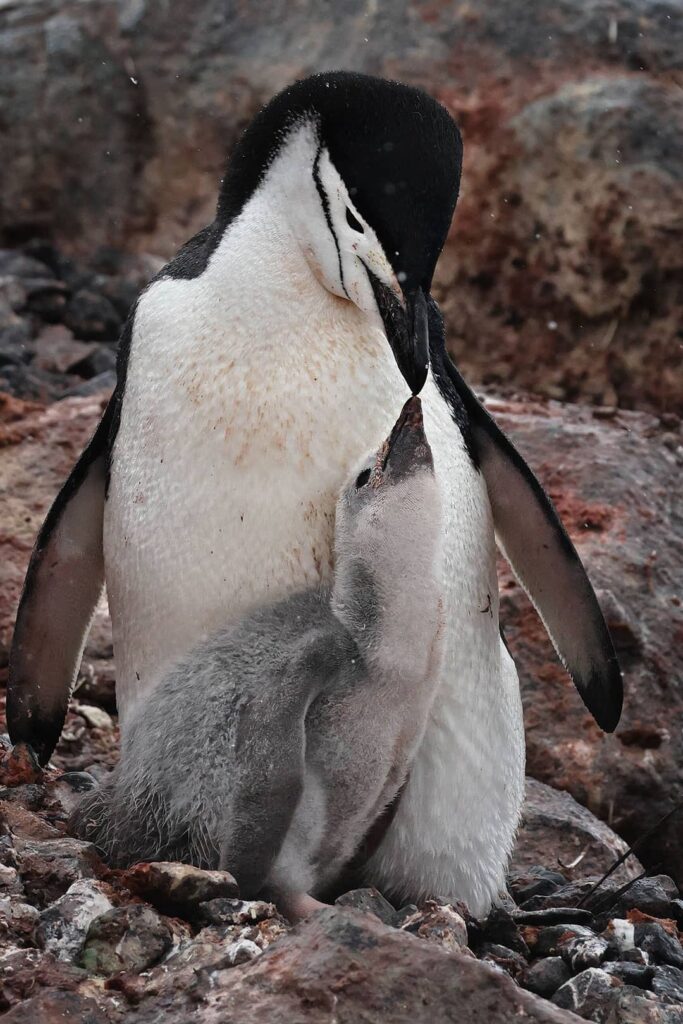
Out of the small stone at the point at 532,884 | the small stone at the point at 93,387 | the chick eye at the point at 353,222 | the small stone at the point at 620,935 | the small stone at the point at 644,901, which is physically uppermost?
the chick eye at the point at 353,222

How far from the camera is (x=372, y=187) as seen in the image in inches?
111

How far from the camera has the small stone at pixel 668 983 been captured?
2.42 m

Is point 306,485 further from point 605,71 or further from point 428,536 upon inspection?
point 605,71

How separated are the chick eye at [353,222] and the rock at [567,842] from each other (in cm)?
175

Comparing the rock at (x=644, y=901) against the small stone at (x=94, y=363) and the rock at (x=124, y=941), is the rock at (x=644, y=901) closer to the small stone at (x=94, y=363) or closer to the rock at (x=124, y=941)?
the rock at (x=124, y=941)

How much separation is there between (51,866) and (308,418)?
0.95 meters

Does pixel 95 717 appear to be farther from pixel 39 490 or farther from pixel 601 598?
pixel 601 598

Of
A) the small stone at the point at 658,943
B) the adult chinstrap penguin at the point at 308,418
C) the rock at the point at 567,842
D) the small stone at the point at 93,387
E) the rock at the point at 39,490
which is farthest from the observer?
the small stone at the point at 93,387

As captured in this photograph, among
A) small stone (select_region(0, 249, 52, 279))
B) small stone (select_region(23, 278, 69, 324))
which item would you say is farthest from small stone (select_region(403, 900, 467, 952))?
small stone (select_region(0, 249, 52, 279))

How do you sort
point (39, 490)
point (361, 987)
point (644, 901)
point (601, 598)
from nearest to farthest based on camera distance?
point (361, 987) < point (644, 901) < point (601, 598) < point (39, 490)

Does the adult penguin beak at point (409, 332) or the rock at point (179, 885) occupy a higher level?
the adult penguin beak at point (409, 332)

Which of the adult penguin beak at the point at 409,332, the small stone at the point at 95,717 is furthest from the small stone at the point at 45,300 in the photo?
the adult penguin beak at the point at 409,332

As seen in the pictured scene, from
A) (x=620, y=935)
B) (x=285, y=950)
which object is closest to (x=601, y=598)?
(x=620, y=935)

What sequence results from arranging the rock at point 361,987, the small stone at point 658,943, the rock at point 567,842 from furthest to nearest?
1. the rock at point 567,842
2. the small stone at point 658,943
3. the rock at point 361,987
